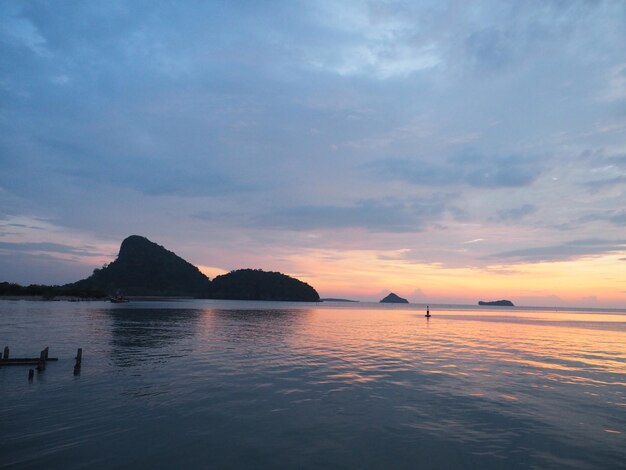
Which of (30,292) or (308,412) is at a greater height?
(30,292)

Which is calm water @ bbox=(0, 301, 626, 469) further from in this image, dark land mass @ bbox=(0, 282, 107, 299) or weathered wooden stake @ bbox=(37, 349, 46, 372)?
dark land mass @ bbox=(0, 282, 107, 299)

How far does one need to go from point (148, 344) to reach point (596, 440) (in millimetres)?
42777

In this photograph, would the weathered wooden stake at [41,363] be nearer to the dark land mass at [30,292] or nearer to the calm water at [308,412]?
the calm water at [308,412]

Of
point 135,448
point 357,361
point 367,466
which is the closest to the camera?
point 367,466

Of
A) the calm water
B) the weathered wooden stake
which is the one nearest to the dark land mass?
the calm water

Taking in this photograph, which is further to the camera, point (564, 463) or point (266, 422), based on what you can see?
point (266, 422)

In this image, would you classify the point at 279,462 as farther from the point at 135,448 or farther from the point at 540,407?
the point at 540,407

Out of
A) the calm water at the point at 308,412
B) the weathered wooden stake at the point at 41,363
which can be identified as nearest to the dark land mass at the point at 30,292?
the calm water at the point at 308,412

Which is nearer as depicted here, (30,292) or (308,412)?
(308,412)

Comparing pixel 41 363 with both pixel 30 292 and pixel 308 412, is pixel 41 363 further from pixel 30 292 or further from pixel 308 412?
pixel 30 292

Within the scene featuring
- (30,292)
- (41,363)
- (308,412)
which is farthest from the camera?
(30,292)

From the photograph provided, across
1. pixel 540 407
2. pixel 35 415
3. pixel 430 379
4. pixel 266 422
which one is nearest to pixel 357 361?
pixel 430 379

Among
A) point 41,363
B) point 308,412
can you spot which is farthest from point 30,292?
point 308,412

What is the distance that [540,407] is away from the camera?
21.5 metres
